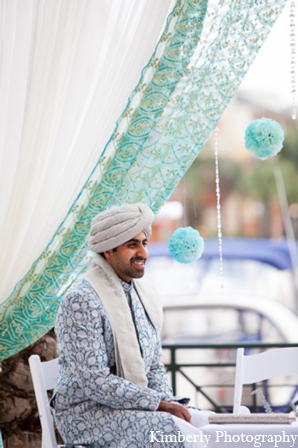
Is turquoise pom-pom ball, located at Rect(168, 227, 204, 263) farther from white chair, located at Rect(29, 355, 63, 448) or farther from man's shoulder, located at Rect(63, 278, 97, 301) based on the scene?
white chair, located at Rect(29, 355, 63, 448)

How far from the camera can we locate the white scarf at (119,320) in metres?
1.99

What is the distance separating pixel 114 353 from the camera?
202cm

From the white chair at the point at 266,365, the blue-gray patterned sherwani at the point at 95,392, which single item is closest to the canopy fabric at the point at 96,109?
the blue-gray patterned sherwani at the point at 95,392

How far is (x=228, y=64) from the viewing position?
2.27 meters

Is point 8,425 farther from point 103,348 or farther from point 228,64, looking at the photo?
point 228,64

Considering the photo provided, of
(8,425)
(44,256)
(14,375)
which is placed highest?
(44,256)

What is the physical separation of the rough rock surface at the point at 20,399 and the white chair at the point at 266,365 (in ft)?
2.55

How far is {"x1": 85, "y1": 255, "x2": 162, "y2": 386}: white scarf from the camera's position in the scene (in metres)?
1.99

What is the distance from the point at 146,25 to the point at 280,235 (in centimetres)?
1069

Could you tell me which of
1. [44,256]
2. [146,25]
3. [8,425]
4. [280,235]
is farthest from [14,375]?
[280,235]

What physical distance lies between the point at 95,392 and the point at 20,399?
78 cm

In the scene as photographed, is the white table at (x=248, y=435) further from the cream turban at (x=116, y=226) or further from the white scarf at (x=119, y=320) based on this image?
the cream turban at (x=116, y=226)

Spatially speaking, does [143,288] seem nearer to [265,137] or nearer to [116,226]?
[116,226]

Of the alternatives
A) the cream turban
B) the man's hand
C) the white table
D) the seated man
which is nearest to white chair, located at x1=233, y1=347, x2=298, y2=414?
the seated man
